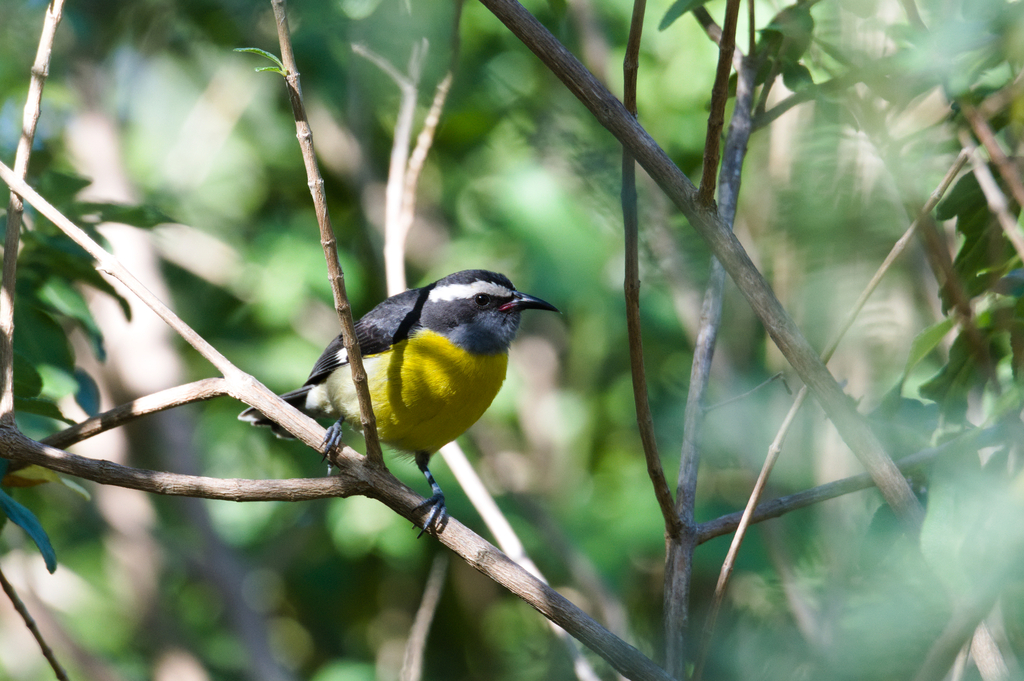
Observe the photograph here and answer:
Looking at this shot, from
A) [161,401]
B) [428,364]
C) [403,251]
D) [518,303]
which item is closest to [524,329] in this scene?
[518,303]

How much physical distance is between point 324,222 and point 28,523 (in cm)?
99

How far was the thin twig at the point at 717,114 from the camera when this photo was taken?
1.72m

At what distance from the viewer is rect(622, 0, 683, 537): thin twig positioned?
1.73m

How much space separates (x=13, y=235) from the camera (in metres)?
2.16

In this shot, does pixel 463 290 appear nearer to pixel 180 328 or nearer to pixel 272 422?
pixel 272 422

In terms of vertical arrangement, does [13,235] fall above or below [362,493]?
above

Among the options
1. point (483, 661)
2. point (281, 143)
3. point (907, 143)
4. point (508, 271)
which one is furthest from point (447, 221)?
point (907, 143)

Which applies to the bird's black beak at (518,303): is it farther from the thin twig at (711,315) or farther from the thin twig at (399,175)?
the thin twig at (711,315)

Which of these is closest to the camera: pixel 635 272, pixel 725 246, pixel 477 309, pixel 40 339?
pixel 725 246

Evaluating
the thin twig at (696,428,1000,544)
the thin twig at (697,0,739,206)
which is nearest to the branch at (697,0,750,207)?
the thin twig at (697,0,739,206)

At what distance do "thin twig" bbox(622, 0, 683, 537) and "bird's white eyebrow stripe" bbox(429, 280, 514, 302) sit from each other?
205cm

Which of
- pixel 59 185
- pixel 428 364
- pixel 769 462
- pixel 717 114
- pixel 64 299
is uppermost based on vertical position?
pixel 428 364

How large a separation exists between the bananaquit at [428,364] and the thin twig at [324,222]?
113cm

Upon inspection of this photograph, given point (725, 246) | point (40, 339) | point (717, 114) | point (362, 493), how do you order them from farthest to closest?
point (40, 339) < point (362, 493) < point (717, 114) < point (725, 246)
